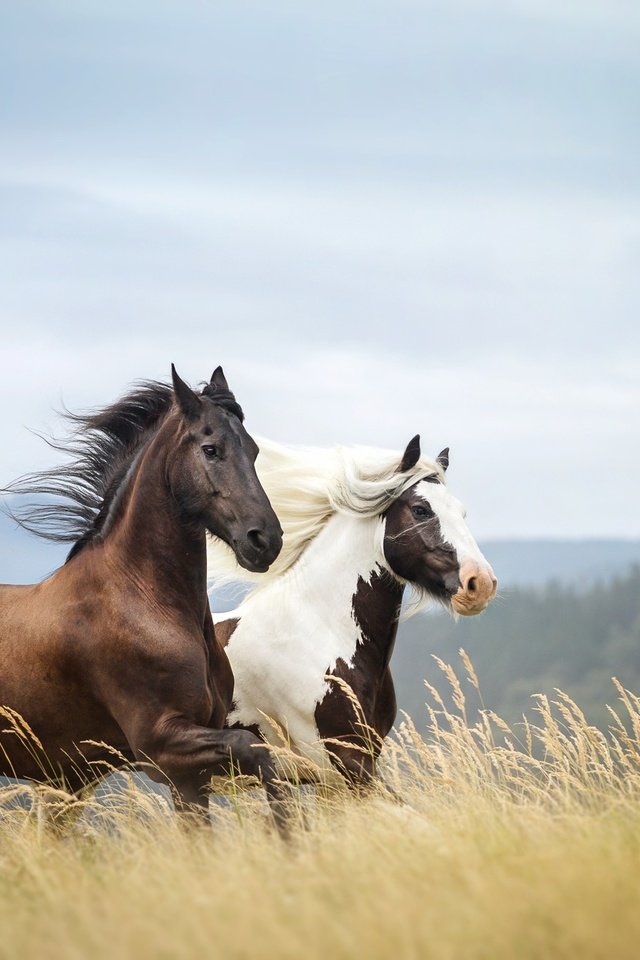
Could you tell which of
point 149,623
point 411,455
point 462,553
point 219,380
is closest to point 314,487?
point 411,455

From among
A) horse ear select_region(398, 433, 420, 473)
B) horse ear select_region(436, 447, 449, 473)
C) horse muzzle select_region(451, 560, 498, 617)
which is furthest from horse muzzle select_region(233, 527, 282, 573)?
horse ear select_region(436, 447, 449, 473)

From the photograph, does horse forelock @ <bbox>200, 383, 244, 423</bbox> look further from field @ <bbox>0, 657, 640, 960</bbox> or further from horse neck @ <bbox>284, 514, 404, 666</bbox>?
field @ <bbox>0, 657, 640, 960</bbox>

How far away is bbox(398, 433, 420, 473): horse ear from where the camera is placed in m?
7.60

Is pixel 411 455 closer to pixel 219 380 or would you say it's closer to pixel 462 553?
pixel 462 553

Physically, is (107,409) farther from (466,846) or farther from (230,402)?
(466,846)

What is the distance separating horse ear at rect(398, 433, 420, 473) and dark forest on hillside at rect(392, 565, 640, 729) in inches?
6055

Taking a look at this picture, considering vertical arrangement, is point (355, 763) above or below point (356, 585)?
below

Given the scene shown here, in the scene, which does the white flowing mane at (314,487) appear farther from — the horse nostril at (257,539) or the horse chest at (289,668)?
the horse nostril at (257,539)

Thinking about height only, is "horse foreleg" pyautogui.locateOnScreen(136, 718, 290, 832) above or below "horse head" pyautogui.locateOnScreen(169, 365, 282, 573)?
below

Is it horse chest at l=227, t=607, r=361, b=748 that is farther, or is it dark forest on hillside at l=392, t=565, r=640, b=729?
dark forest on hillside at l=392, t=565, r=640, b=729

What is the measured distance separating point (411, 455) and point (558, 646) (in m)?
168

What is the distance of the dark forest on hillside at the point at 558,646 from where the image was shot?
163250 millimetres

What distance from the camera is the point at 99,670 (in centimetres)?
626

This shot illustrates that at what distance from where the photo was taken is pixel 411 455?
7.62 m
